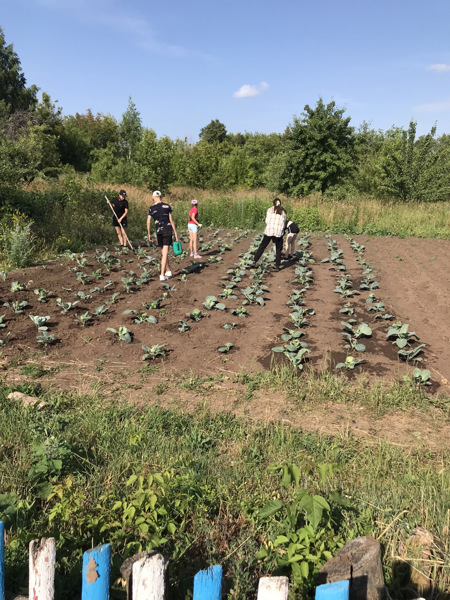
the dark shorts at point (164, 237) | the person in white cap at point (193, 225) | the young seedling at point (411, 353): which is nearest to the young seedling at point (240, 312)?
the dark shorts at point (164, 237)

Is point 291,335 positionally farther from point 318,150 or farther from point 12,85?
point 12,85

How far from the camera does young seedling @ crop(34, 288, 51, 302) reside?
8013 mm

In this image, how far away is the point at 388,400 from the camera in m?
Answer: 4.71

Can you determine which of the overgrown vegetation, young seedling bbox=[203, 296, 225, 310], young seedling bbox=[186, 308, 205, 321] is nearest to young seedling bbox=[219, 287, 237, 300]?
young seedling bbox=[203, 296, 225, 310]

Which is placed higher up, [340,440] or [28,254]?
[28,254]

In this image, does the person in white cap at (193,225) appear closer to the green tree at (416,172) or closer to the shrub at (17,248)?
the shrub at (17,248)

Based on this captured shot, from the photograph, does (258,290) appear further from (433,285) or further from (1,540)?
(1,540)

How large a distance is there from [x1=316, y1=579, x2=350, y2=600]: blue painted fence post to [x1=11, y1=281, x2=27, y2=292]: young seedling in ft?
26.9

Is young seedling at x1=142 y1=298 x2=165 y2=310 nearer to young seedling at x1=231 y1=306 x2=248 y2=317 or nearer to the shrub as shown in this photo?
young seedling at x1=231 y1=306 x2=248 y2=317

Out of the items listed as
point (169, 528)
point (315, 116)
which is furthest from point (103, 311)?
point (315, 116)

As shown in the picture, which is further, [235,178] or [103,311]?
[235,178]

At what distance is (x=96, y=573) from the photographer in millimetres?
1595

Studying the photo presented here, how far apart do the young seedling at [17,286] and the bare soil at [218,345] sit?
89 mm

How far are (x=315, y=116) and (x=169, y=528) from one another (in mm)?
28830
